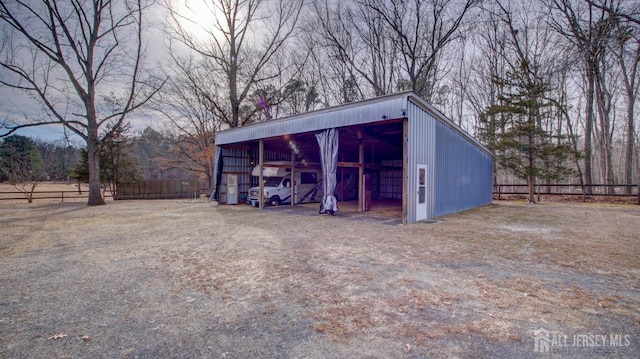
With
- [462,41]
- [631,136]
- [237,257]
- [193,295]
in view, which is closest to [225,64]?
[462,41]

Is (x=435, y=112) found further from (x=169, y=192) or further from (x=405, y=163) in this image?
(x=169, y=192)

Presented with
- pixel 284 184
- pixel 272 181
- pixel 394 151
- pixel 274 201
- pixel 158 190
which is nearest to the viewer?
pixel 274 201

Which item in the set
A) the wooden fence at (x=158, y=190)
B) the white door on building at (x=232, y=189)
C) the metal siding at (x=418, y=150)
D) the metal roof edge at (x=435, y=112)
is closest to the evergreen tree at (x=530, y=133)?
the metal roof edge at (x=435, y=112)

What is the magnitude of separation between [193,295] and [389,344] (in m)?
2.49

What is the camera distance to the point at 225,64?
70.0 ft

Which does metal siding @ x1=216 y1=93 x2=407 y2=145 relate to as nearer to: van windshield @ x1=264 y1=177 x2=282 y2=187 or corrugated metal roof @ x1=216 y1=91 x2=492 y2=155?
corrugated metal roof @ x1=216 y1=91 x2=492 y2=155

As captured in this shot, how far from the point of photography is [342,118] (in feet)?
33.8

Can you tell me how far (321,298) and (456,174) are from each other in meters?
11.2

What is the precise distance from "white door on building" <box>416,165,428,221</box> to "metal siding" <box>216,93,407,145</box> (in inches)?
90.9

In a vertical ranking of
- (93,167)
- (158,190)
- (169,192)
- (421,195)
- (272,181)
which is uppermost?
(93,167)

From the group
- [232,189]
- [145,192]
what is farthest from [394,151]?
[145,192]

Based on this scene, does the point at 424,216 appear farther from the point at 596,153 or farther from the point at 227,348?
the point at 596,153

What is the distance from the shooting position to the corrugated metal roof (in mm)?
8844

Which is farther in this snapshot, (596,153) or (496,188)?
(596,153)
